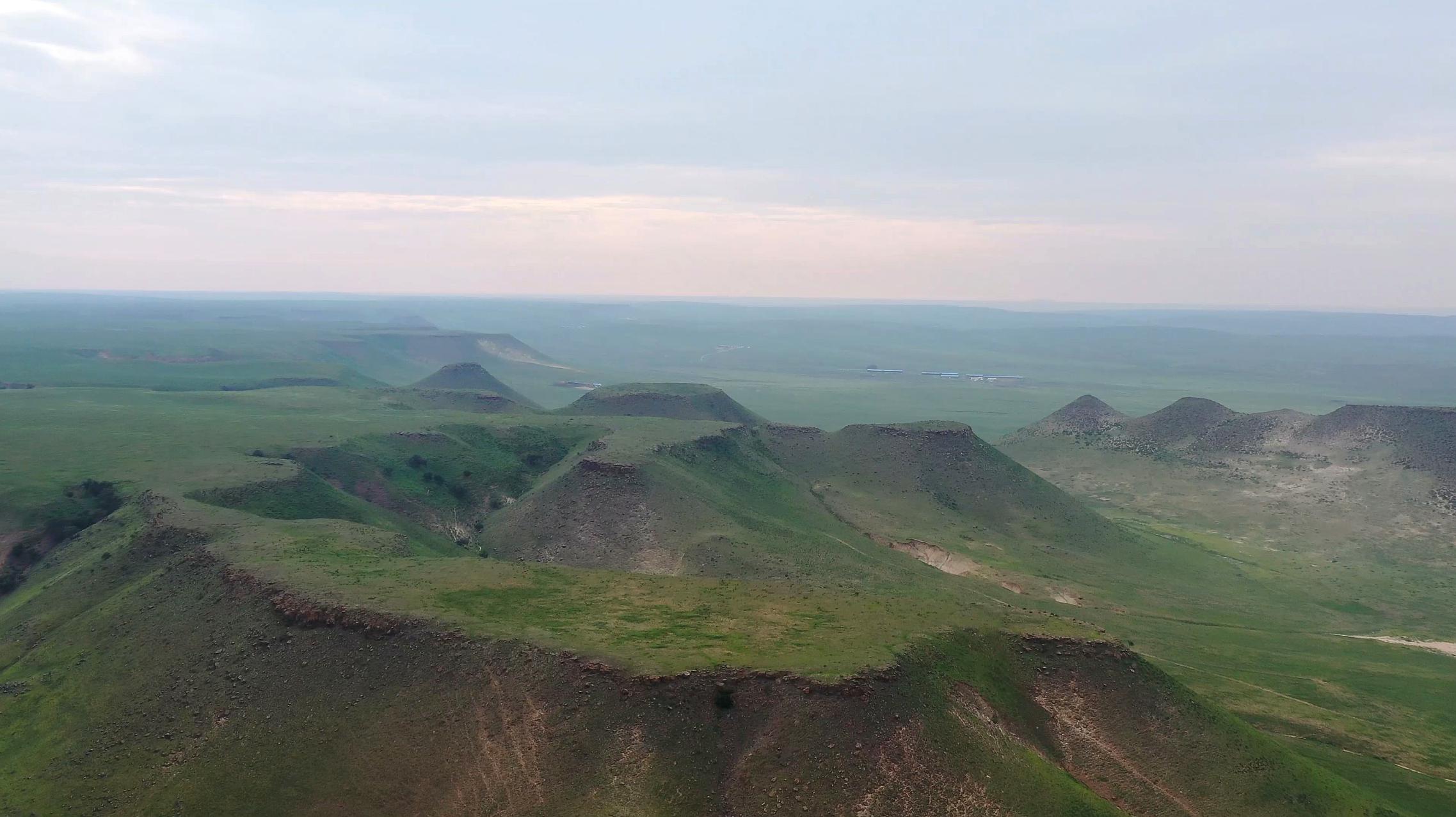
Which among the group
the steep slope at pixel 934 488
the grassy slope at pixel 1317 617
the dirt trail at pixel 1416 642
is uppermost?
the steep slope at pixel 934 488

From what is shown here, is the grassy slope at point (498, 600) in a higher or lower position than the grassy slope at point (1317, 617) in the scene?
higher

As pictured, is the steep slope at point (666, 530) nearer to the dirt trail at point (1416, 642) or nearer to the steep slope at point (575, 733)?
the steep slope at point (575, 733)

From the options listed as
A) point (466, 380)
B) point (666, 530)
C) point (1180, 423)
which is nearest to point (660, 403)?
point (666, 530)

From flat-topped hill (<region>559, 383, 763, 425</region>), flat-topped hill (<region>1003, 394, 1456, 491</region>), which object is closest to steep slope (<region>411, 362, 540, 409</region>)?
flat-topped hill (<region>559, 383, 763, 425</region>)

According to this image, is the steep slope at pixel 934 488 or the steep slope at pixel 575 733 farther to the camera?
the steep slope at pixel 934 488

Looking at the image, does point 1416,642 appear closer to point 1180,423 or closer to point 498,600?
point 498,600

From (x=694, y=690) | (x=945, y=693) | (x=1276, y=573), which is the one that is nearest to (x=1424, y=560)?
(x=1276, y=573)

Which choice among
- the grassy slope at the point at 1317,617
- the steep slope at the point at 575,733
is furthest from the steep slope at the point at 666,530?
the steep slope at the point at 575,733

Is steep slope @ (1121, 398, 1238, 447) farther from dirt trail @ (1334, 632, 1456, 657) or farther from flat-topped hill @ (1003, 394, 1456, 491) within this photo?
dirt trail @ (1334, 632, 1456, 657)

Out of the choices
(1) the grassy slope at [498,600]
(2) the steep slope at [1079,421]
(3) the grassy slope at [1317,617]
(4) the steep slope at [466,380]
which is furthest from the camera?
(4) the steep slope at [466,380]
